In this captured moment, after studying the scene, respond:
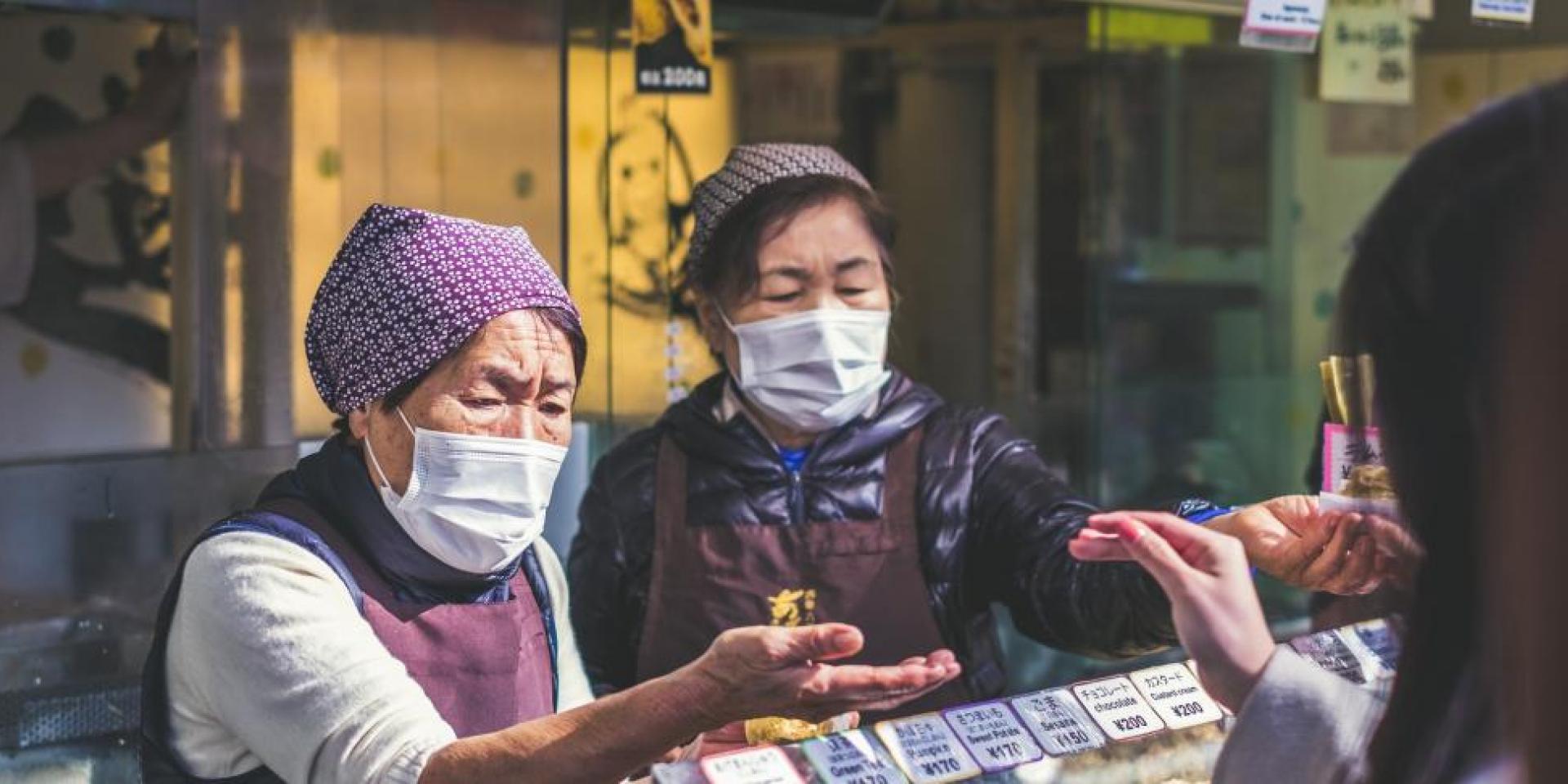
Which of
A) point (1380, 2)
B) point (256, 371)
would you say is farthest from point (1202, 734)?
point (1380, 2)

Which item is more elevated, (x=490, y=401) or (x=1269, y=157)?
(x=1269, y=157)

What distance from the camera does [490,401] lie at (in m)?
2.27

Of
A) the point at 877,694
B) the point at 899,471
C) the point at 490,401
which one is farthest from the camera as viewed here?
the point at 899,471

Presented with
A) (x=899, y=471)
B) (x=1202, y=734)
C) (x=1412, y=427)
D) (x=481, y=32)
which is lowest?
(x=1202, y=734)

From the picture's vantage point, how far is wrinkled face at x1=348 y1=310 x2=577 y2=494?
224 cm

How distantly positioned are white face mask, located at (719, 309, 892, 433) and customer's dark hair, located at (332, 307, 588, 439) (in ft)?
1.68

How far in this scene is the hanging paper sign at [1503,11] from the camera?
12.3 ft

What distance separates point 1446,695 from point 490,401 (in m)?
1.36

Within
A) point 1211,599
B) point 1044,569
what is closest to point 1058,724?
point 1211,599

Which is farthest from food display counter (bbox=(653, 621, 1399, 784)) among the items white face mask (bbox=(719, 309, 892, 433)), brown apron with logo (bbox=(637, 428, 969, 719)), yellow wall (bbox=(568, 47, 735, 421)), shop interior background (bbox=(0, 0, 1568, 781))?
yellow wall (bbox=(568, 47, 735, 421))

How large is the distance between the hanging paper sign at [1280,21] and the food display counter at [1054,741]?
1.65m

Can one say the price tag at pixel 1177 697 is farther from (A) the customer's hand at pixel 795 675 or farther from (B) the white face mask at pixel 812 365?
(B) the white face mask at pixel 812 365

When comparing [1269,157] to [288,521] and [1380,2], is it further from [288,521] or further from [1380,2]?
[288,521]

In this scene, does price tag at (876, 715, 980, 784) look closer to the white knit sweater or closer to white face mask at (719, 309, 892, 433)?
the white knit sweater
